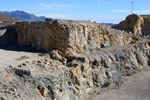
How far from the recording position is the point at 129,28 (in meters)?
35.3

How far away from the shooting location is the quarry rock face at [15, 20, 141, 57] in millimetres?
21250

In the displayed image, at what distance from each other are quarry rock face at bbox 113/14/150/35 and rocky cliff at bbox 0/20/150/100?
5.00m

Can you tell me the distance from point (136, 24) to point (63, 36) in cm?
1773

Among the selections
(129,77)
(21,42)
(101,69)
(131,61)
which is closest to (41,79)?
(101,69)

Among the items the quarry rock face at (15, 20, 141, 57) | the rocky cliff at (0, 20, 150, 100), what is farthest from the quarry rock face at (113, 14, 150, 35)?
the quarry rock face at (15, 20, 141, 57)

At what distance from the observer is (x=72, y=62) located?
64.4 feet

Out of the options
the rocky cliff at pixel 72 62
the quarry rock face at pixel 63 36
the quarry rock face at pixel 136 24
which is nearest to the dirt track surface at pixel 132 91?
the rocky cliff at pixel 72 62

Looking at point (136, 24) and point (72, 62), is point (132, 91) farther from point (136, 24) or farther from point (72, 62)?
point (136, 24)

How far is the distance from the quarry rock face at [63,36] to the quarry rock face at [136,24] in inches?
442

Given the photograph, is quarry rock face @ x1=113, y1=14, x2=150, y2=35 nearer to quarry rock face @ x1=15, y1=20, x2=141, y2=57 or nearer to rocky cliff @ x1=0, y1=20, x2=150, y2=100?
rocky cliff @ x1=0, y1=20, x2=150, y2=100

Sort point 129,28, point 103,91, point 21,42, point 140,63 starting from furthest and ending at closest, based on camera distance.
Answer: point 129,28, point 140,63, point 21,42, point 103,91

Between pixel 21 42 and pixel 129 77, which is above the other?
pixel 21 42

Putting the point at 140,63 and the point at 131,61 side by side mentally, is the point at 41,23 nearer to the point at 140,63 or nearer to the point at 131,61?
the point at 131,61

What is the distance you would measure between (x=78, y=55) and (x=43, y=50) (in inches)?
134
